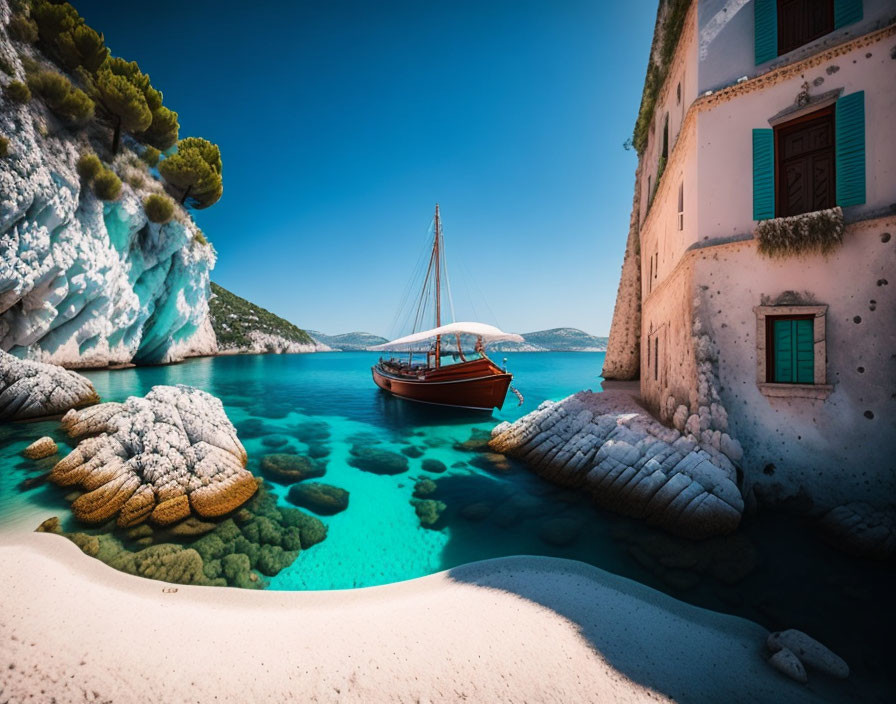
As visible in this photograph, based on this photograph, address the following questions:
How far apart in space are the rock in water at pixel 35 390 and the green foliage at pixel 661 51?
2547 cm

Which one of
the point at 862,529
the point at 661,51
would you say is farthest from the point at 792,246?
the point at 661,51

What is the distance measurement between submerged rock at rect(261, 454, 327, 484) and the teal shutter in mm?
13633

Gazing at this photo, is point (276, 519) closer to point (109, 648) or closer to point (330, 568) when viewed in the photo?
point (330, 568)

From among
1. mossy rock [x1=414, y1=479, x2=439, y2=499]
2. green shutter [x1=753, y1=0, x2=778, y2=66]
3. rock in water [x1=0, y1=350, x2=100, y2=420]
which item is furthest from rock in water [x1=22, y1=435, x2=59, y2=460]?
green shutter [x1=753, y1=0, x2=778, y2=66]

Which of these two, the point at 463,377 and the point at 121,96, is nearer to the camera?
the point at 463,377

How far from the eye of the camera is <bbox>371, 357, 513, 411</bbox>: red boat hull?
16.6 m

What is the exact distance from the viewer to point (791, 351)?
6.58 metres

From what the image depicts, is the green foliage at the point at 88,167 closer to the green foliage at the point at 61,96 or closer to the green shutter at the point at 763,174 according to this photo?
the green foliage at the point at 61,96

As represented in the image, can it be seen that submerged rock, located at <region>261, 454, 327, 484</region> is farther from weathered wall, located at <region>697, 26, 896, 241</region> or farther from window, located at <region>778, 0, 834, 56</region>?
window, located at <region>778, 0, 834, 56</region>

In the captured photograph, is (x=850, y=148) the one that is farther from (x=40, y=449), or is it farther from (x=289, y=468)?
(x=40, y=449)

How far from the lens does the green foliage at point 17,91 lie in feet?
55.1

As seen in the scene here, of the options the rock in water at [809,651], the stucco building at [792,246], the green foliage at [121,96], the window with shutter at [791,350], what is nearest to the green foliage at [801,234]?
the stucco building at [792,246]

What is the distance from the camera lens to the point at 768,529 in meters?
6.11

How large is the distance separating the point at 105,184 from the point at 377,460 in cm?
2679
